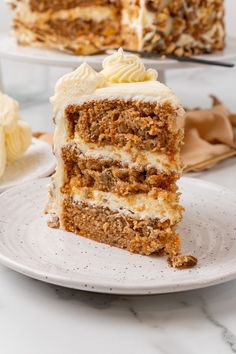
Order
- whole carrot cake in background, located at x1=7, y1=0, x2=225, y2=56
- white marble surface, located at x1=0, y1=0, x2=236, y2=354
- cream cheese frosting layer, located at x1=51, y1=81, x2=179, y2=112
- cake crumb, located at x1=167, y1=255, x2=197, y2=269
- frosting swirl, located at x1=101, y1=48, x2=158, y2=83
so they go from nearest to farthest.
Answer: white marble surface, located at x1=0, y1=0, x2=236, y2=354
cake crumb, located at x1=167, y1=255, x2=197, y2=269
cream cheese frosting layer, located at x1=51, y1=81, x2=179, y2=112
frosting swirl, located at x1=101, y1=48, x2=158, y2=83
whole carrot cake in background, located at x1=7, y1=0, x2=225, y2=56

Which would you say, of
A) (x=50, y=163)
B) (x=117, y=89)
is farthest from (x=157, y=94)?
(x=50, y=163)

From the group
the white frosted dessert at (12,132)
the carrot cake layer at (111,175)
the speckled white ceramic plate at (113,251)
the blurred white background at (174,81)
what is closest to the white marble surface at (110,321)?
the speckled white ceramic plate at (113,251)

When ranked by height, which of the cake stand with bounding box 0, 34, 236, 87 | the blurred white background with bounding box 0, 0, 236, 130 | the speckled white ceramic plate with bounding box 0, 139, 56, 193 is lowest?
the blurred white background with bounding box 0, 0, 236, 130

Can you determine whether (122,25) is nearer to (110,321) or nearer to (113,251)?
(113,251)

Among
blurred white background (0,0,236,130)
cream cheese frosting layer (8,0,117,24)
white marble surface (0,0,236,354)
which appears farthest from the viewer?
blurred white background (0,0,236,130)

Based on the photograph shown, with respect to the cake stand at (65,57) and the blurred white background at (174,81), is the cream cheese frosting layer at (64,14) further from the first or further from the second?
the blurred white background at (174,81)

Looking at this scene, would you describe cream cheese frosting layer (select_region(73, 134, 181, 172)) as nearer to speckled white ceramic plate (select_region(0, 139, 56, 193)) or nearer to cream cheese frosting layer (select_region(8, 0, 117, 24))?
speckled white ceramic plate (select_region(0, 139, 56, 193))

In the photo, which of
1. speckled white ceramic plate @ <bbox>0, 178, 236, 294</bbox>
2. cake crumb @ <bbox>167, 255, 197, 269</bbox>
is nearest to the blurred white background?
speckled white ceramic plate @ <bbox>0, 178, 236, 294</bbox>
